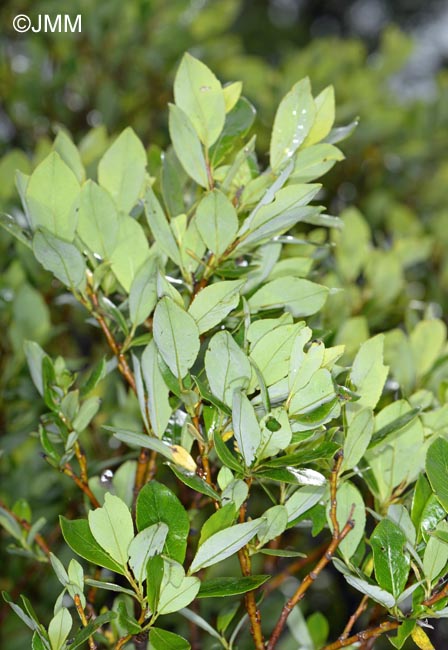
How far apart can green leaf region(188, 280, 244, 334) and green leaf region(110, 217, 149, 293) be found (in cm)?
9

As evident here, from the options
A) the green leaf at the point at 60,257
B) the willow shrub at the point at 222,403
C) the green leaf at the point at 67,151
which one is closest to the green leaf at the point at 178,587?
the willow shrub at the point at 222,403

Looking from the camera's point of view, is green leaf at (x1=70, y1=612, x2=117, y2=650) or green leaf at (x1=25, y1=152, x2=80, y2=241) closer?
green leaf at (x1=70, y1=612, x2=117, y2=650)

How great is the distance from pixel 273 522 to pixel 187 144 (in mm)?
260

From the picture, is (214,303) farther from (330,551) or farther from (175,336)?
(330,551)

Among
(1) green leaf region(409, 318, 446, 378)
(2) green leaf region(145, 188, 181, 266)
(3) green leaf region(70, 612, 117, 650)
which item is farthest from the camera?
(1) green leaf region(409, 318, 446, 378)

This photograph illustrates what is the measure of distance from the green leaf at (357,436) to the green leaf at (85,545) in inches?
5.8

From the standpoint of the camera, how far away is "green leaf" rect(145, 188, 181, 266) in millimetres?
490

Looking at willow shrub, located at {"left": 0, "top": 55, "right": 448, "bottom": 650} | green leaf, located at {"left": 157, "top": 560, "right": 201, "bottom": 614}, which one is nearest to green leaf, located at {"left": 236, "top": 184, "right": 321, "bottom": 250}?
willow shrub, located at {"left": 0, "top": 55, "right": 448, "bottom": 650}

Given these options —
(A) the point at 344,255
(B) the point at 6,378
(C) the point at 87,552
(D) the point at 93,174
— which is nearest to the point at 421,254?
(A) the point at 344,255

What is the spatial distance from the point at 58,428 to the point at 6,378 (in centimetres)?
23

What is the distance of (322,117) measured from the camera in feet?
1.72

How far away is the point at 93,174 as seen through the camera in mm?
781

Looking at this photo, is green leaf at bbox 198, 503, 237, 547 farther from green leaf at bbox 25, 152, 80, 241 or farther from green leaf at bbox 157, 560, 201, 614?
green leaf at bbox 25, 152, 80, 241

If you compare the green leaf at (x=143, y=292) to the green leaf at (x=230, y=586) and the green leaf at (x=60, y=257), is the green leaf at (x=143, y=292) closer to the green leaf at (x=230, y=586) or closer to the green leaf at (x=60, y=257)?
the green leaf at (x=60, y=257)
